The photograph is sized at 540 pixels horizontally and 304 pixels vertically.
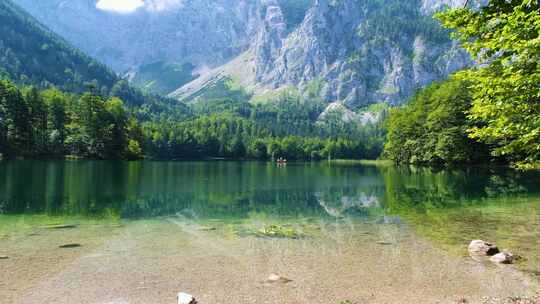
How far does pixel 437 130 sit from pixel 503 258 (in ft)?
259

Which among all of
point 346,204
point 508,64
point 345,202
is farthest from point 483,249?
point 345,202

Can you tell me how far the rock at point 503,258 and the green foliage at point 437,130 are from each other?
2445 inches

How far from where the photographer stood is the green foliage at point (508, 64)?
12.3 meters

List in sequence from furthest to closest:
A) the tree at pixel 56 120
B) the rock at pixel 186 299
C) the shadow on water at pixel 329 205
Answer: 1. the tree at pixel 56 120
2. the shadow on water at pixel 329 205
3. the rock at pixel 186 299

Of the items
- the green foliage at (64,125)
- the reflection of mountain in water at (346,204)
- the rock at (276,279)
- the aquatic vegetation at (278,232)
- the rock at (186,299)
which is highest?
the green foliage at (64,125)

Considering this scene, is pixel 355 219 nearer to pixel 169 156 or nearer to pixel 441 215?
pixel 441 215

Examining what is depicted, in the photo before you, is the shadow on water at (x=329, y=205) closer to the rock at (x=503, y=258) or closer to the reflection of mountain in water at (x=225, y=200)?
the reflection of mountain in water at (x=225, y=200)

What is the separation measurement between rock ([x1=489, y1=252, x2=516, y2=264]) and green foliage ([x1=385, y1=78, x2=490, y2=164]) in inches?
2445

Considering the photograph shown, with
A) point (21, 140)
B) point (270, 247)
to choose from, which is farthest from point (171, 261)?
point (21, 140)

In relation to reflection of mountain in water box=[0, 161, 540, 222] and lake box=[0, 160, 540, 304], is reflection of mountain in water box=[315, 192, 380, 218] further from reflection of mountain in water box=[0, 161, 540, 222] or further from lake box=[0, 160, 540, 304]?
lake box=[0, 160, 540, 304]

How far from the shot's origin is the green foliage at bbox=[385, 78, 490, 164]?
84.4m

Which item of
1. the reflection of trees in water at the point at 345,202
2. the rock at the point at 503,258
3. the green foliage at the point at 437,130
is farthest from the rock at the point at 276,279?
the green foliage at the point at 437,130

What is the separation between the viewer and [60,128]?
119188mm

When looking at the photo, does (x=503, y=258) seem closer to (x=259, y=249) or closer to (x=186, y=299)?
(x=259, y=249)
